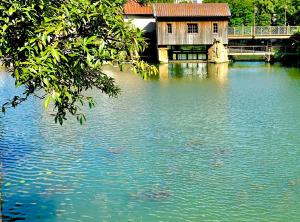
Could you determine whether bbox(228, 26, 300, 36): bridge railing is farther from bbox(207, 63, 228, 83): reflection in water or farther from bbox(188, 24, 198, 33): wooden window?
bbox(207, 63, 228, 83): reflection in water

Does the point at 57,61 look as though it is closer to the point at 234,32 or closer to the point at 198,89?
A: the point at 198,89

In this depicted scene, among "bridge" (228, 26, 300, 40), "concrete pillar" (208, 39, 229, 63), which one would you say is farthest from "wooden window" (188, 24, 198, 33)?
"bridge" (228, 26, 300, 40)

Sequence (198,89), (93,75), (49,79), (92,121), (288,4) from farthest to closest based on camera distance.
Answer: (288,4)
(198,89)
(92,121)
(93,75)
(49,79)

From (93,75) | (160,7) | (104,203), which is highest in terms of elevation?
(160,7)

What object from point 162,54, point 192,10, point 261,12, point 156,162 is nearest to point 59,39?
point 156,162

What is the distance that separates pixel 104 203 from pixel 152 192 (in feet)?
4.82

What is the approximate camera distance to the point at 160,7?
60.6 meters

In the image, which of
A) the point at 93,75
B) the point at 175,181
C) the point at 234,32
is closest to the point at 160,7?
the point at 234,32

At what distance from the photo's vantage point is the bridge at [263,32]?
61.7 meters

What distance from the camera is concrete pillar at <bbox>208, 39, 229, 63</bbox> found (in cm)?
5988

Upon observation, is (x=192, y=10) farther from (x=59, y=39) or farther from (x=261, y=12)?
(x=59, y=39)

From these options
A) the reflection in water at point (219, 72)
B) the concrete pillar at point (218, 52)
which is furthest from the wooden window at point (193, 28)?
the reflection in water at point (219, 72)

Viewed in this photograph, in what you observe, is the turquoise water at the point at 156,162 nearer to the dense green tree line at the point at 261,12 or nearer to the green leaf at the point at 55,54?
the green leaf at the point at 55,54

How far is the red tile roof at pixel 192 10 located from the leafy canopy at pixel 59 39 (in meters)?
52.6
